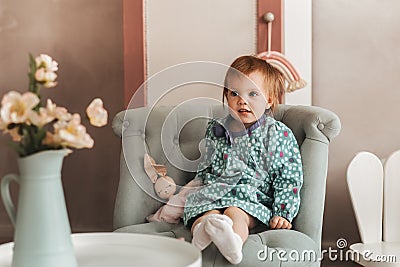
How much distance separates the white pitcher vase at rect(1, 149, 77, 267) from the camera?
4.40 feet

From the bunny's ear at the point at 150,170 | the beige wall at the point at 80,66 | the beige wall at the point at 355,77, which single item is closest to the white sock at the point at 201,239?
the bunny's ear at the point at 150,170

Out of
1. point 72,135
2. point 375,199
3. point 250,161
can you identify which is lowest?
point 375,199

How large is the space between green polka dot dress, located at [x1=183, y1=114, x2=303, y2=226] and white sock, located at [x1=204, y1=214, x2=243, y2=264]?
27 centimetres

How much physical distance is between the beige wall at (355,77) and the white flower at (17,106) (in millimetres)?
1817

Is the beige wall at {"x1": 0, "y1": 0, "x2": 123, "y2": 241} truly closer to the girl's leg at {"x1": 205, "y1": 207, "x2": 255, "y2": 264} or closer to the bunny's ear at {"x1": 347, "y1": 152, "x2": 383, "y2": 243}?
the bunny's ear at {"x1": 347, "y1": 152, "x2": 383, "y2": 243}

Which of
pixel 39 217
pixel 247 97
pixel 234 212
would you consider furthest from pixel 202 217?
pixel 39 217

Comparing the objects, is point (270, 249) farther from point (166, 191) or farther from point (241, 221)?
point (166, 191)

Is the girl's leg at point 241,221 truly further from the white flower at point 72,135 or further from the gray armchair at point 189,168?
the white flower at point 72,135

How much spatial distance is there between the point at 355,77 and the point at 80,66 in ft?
4.25

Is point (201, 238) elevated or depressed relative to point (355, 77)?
depressed

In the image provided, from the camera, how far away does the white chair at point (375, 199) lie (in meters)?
2.55

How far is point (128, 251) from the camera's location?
1.61 m

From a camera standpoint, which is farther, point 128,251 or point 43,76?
point 128,251

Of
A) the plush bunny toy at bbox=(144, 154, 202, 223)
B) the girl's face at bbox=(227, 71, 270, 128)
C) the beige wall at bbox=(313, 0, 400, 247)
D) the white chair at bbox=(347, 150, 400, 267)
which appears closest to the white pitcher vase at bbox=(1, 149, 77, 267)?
the plush bunny toy at bbox=(144, 154, 202, 223)
